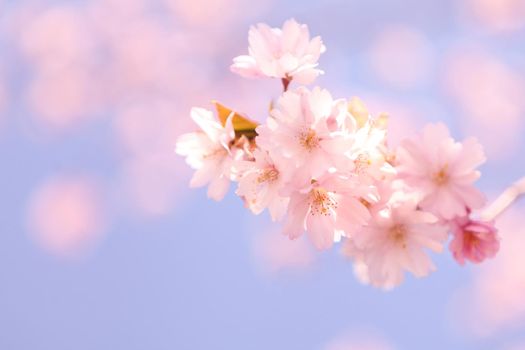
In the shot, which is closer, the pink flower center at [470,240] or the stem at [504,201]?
the pink flower center at [470,240]

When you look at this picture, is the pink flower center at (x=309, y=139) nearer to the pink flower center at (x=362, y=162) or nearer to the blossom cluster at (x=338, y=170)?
the blossom cluster at (x=338, y=170)

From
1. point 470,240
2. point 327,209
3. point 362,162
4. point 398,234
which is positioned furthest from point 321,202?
point 470,240

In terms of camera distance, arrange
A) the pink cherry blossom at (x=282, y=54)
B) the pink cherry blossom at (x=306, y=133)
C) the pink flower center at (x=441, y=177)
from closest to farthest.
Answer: the pink cherry blossom at (x=306, y=133), the pink flower center at (x=441, y=177), the pink cherry blossom at (x=282, y=54)

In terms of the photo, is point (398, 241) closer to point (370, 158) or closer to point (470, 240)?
point (470, 240)

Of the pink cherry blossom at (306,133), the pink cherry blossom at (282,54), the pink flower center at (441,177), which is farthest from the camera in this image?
the pink cherry blossom at (282,54)

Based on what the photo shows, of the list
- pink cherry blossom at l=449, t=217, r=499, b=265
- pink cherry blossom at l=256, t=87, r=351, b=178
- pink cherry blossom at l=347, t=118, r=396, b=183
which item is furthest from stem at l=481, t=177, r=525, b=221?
pink cherry blossom at l=256, t=87, r=351, b=178

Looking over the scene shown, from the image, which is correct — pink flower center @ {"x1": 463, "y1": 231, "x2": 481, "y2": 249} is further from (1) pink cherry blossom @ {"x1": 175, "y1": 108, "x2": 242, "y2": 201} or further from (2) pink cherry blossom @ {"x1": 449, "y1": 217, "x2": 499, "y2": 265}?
(1) pink cherry blossom @ {"x1": 175, "y1": 108, "x2": 242, "y2": 201}

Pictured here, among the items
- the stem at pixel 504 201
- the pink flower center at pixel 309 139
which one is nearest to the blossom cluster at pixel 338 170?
the pink flower center at pixel 309 139
